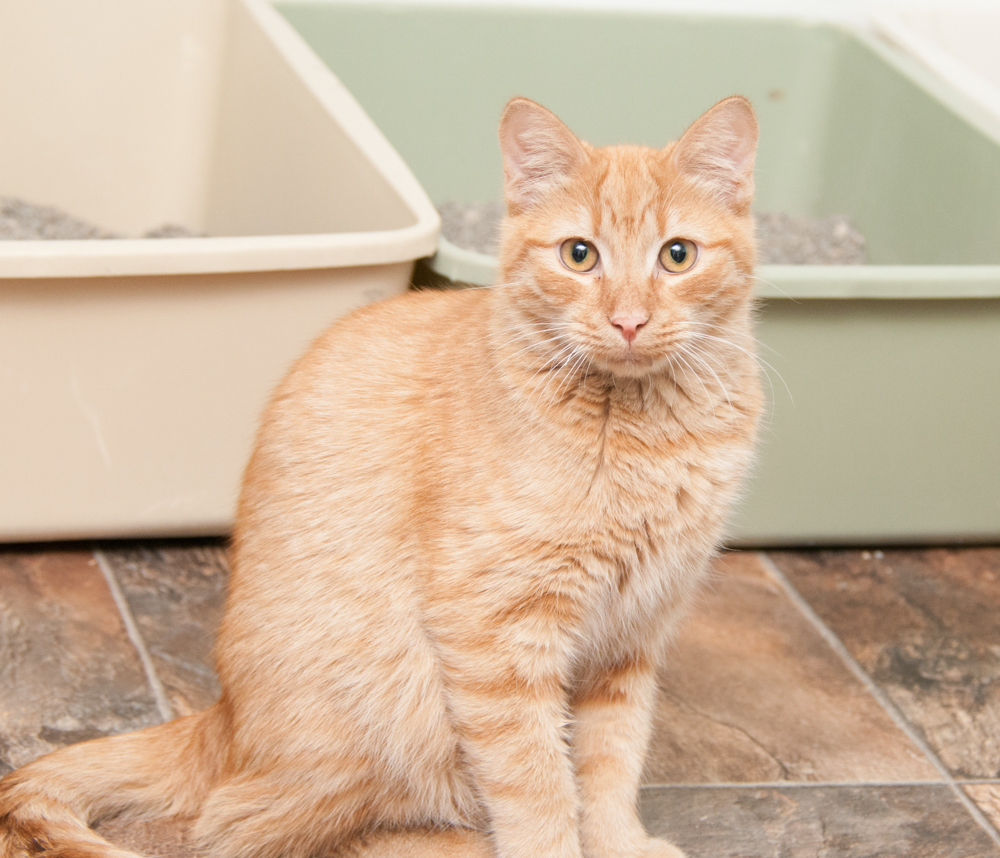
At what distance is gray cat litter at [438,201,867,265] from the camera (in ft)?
8.38

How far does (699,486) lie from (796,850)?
1.66 ft

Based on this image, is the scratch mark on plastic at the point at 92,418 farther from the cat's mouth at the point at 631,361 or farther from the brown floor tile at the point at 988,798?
the brown floor tile at the point at 988,798

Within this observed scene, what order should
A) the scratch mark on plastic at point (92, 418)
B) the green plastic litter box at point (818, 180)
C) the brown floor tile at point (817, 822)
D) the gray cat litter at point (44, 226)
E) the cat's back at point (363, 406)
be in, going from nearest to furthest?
the cat's back at point (363, 406) → the brown floor tile at point (817, 822) → the scratch mark on plastic at point (92, 418) → the green plastic litter box at point (818, 180) → the gray cat litter at point (44, 226)

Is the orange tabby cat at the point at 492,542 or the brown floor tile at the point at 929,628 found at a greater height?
the orange tabby cat at the point at 492,542

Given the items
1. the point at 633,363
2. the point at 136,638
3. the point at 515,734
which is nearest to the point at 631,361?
the point at 633,363

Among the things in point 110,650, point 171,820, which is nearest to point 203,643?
point 110,650

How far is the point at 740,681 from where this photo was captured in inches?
68.4

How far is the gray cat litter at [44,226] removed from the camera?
2275 millimetres

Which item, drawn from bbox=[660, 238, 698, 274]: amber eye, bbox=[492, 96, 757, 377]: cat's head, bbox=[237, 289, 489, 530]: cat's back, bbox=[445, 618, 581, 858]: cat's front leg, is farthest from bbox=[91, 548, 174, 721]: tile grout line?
bbox=[660, 238, 698, 274]: amber eye

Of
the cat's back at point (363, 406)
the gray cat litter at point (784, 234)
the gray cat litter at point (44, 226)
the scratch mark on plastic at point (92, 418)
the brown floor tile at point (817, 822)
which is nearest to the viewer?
the cat's back at point (363, 406)

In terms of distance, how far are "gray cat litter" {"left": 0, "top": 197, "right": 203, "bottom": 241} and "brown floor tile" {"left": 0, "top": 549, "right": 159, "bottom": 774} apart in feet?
2.35

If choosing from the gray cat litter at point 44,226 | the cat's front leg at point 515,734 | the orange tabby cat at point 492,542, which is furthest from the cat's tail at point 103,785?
the gray cat litter at point 44,226

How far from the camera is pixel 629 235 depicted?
1180mm

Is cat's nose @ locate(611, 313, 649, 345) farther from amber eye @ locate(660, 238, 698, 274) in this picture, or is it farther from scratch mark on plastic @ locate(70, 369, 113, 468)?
scratch mark on plastic @ locate(70, 369, 113, 468)
